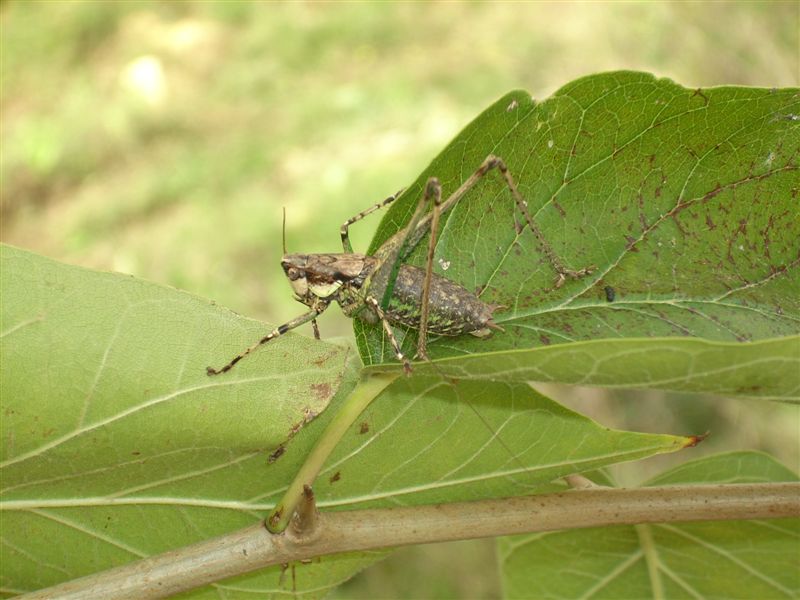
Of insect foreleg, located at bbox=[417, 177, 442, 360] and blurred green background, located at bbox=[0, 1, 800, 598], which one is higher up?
blurred green background, located at bbox=[0, 1, 800, 598]

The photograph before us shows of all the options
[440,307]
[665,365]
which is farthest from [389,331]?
[665,365]

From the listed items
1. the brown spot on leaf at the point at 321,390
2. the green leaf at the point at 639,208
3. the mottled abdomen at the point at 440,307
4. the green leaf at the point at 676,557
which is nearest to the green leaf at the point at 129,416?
the brown spot on leaf at the point at 321,390

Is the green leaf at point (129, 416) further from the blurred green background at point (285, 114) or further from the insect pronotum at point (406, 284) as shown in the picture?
the blurred green background at point (285, 114)

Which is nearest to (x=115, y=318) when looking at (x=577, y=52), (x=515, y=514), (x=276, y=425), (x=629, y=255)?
(x=276, y=425)

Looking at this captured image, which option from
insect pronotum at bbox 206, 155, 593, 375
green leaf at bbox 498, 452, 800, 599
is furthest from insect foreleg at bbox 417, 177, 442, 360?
green leaf at bbox 498, 452, 800, 599

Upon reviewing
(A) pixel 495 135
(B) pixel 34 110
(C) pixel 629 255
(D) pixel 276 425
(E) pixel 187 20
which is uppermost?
(E) pixel 187 20

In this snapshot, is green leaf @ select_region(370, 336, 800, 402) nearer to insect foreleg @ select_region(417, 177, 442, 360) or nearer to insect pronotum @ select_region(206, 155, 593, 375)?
insect pronotum @ select_region(206, 155, 593, 375)

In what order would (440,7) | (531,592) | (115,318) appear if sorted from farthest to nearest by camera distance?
1. (440,7)
2. (531,592)
3. (115,318)

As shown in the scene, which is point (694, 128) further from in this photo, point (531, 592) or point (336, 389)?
point (531, 592)
